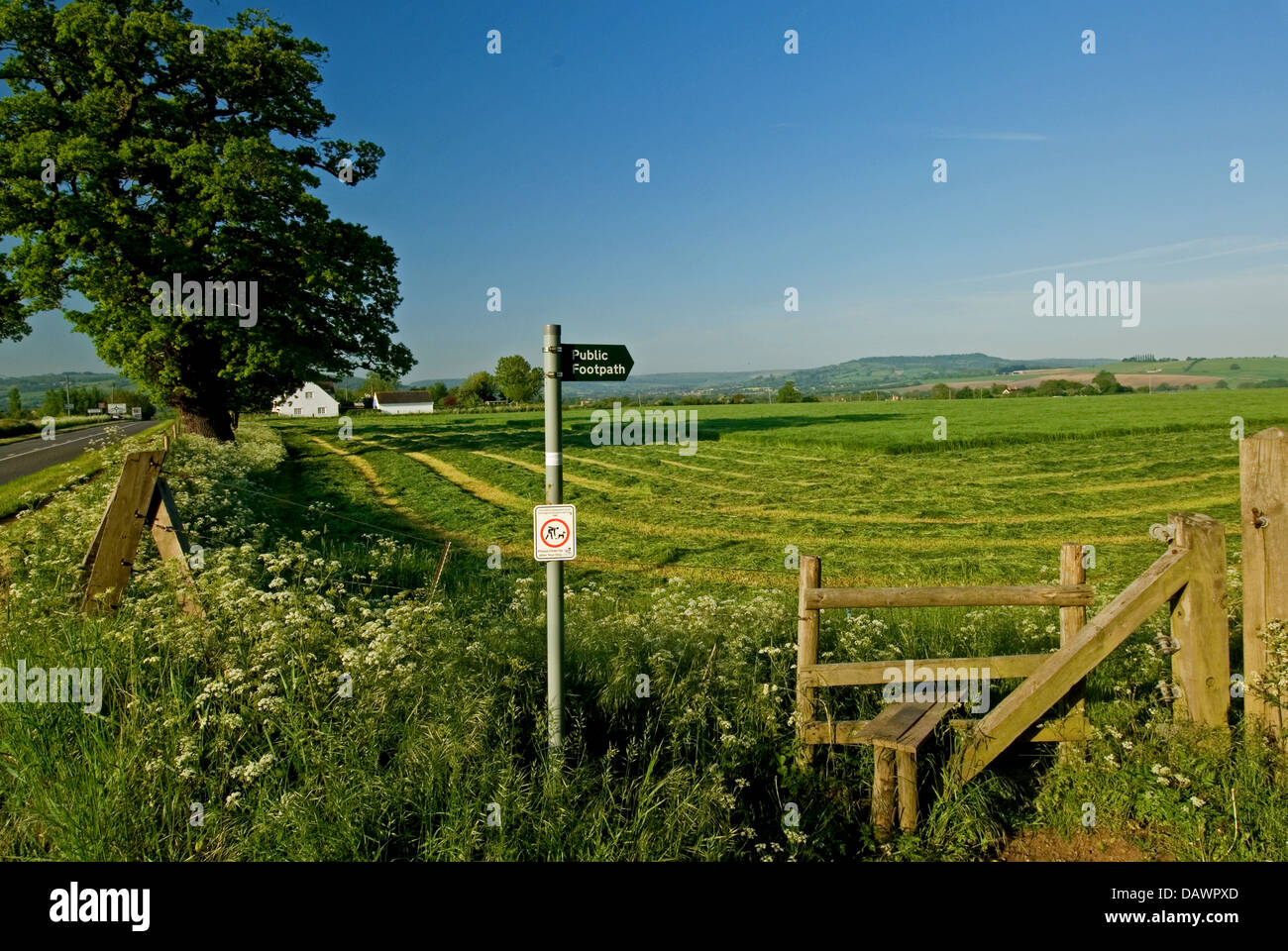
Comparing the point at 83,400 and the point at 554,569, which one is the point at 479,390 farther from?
the point at 554,569

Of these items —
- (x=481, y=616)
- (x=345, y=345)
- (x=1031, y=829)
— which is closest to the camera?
(x=1031, y=829)

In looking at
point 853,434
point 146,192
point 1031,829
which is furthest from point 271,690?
point 853,434

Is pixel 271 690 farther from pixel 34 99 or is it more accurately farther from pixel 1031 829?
pixel 34 99

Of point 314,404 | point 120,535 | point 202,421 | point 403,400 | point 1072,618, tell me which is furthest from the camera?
point 403,400

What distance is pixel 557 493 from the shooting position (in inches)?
171

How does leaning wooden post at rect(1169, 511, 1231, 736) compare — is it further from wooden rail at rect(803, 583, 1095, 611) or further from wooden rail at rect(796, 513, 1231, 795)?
wooden rail at rect(803, 583, 1095, 611)

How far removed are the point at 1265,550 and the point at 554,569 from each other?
4.31m

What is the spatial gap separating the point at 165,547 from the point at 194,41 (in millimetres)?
23543

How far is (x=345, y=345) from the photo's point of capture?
28.8 m

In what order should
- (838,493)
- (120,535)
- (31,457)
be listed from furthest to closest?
(31,457) < (838,493) < (120,535)

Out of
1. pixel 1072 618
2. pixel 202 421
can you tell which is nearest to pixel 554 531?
pixel 1072 618

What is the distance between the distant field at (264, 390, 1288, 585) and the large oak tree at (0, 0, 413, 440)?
18.4 ft

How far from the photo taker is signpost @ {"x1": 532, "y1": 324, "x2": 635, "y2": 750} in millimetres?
4188

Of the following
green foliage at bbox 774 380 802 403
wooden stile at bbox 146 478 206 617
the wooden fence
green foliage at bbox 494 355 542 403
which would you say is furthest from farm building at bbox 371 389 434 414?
the wooden fence
